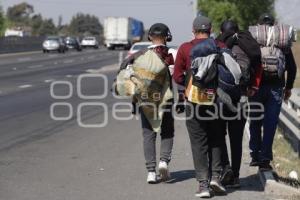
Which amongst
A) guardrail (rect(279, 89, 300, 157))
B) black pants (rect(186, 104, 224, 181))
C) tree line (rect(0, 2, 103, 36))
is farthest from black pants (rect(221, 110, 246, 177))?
tree line (rect(0, 2, 103, 36))

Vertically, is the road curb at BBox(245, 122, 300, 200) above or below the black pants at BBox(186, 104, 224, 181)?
below

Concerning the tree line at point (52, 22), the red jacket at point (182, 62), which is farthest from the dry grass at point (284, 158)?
the tree line at point (52, 22)

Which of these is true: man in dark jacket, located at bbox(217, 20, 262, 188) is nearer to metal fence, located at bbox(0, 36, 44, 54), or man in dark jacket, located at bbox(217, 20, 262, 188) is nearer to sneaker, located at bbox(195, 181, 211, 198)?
sneaker, located at bbox(195, 181, 211, 198)

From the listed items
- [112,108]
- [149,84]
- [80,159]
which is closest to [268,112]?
[149,84]

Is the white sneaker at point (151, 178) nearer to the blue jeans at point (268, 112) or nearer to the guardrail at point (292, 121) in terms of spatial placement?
the blue jeans at point (268, 112)

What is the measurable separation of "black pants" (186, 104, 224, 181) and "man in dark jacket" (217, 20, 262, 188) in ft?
0.53

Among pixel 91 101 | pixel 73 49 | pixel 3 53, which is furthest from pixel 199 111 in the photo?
pixel 73 49

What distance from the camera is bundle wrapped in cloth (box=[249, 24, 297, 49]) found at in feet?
27.4

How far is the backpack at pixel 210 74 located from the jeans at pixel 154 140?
3.08 ft

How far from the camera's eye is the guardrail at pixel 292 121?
11.3 meters

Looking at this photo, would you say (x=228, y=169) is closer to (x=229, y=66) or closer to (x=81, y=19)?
(x=229, y=66)

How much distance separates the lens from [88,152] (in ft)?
35.3

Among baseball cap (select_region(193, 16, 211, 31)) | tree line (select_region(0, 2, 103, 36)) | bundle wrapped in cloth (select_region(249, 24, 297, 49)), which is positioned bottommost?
tree line (select_region(0, 2, 103, 36))

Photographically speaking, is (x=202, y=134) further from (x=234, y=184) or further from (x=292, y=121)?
(x=292, y=121)
